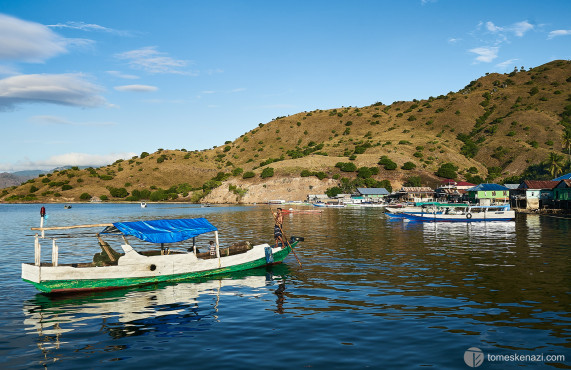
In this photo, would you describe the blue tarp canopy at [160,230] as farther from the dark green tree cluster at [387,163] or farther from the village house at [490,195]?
the dark green tree cluster at [387,163]

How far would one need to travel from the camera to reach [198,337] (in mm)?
17047

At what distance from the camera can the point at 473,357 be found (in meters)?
14.3

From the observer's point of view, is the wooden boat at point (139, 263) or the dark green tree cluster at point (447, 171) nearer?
the wooden boat at point (139, 263)

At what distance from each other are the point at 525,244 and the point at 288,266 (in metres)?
28.5

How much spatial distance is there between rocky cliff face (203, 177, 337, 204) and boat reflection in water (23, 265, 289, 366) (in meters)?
156

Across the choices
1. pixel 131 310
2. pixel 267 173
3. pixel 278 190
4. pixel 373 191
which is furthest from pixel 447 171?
pixel 131 310

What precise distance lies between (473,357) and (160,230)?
66.7 ft

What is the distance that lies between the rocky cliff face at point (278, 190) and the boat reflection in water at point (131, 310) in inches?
6140

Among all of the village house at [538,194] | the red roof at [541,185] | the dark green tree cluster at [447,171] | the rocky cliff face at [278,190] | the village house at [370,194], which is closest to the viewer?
the village house at [538,194]

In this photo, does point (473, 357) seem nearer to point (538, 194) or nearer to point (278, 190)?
point (538, 194)

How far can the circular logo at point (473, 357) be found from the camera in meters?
14.0

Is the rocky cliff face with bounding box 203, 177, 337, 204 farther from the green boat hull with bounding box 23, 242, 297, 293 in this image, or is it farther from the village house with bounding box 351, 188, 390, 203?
the green boat hull with bounding box 23, 242, 297, 293

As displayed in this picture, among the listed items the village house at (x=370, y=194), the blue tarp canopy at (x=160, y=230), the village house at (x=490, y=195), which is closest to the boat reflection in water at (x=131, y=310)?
the blue tarp canopy at (x=160, y=230)

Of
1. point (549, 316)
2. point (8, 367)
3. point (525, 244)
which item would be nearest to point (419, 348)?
point (549, 316)
